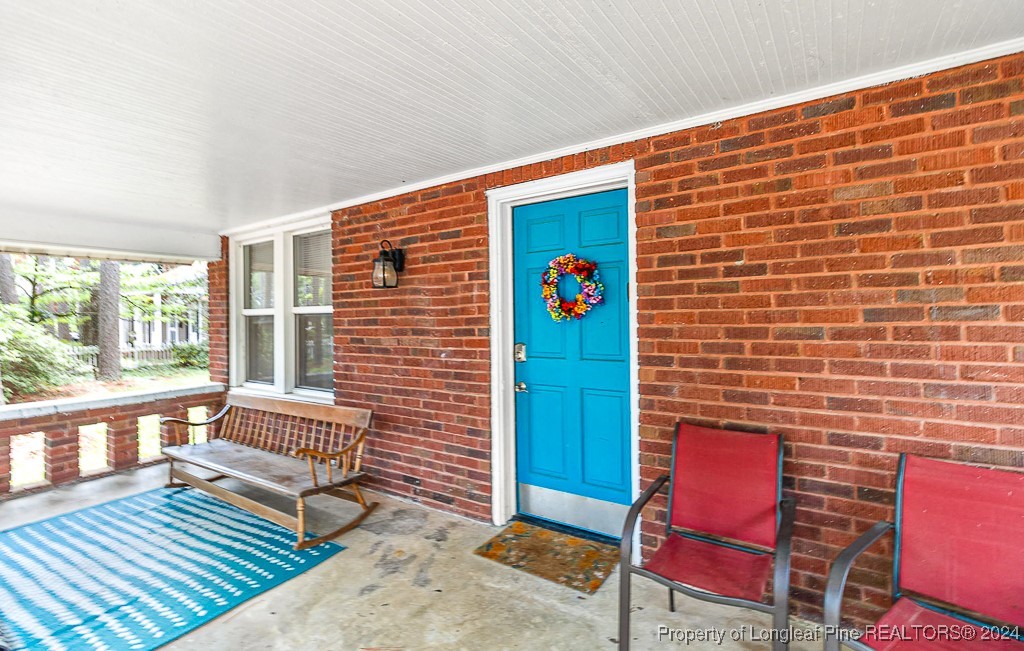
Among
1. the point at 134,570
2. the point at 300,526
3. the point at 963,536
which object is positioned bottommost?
the point at 134,570

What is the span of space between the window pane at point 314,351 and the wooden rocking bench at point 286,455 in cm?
46

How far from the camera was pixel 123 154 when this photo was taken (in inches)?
108

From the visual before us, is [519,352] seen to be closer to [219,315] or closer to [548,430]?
[548,430]

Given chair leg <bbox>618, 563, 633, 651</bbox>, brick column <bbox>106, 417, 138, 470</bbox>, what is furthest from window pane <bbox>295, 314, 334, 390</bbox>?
chair leg <bbox>618, 563, 633, 651</bbox>

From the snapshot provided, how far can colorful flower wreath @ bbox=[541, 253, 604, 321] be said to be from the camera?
2.88 metres

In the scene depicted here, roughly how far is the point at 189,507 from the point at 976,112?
5.30 m

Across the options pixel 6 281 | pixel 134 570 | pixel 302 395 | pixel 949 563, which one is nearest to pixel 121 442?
pixel 302 395

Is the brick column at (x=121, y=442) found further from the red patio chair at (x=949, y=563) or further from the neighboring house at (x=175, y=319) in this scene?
the neighboring house at (x=175, y=319)

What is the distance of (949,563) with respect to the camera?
1660 mm

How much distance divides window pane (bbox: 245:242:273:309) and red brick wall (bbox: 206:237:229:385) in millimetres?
258

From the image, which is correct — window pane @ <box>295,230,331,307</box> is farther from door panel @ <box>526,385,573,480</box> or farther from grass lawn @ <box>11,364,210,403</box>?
grass lawn @ <box>11,364,210,403</box>

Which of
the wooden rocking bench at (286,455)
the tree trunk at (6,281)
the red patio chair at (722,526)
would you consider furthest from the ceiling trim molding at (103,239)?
the tree trunk at (6,281)

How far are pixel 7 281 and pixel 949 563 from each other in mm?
12686

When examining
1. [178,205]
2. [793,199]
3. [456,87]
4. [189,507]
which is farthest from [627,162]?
[189,507]
